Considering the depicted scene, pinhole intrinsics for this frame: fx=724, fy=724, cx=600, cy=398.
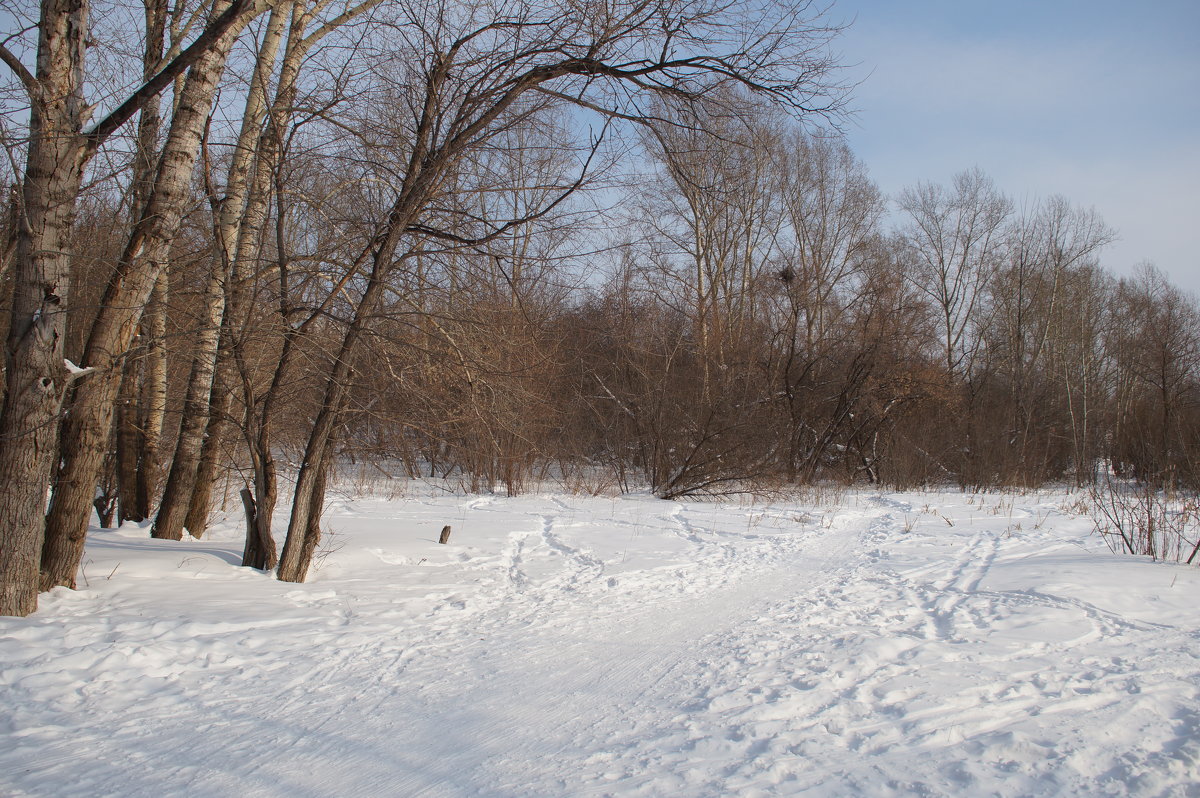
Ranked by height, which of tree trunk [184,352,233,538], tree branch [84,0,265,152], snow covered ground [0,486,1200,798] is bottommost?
snow covered ground [0,486,1200,798]

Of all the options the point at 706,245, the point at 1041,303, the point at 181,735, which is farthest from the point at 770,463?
the point at 1041,303

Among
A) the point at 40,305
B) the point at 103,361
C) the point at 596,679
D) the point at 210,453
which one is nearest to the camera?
the point at 596,679

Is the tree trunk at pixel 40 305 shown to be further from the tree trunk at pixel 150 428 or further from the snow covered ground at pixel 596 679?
the tree trunk at pixel 150 428

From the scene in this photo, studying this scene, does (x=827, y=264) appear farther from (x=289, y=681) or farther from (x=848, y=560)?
(x=289, y=681)

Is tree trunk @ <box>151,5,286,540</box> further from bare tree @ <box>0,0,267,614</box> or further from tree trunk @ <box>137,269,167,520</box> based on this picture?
bare tree @ <box>0,0,267,614</box>

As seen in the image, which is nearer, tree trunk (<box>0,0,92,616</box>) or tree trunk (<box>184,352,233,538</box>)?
tree trunk (<box>0,0,92,616</box>)

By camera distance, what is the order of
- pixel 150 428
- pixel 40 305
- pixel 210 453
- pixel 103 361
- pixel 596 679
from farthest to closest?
pixel 150 428 < pixel 210 453 < pixel 103 361 < pixel 40 305 < pixel 596 679

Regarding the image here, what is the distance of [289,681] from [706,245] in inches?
819

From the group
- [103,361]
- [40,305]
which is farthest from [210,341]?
[40,305]

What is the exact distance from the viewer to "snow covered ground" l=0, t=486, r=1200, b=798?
3066mm

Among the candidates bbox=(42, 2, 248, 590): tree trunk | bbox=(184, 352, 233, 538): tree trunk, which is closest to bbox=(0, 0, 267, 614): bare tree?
bbox=(42, 2, 248, 590): tree trunk

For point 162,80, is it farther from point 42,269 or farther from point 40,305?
point 40,305

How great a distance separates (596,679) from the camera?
4340 mm

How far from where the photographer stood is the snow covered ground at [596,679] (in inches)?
121
